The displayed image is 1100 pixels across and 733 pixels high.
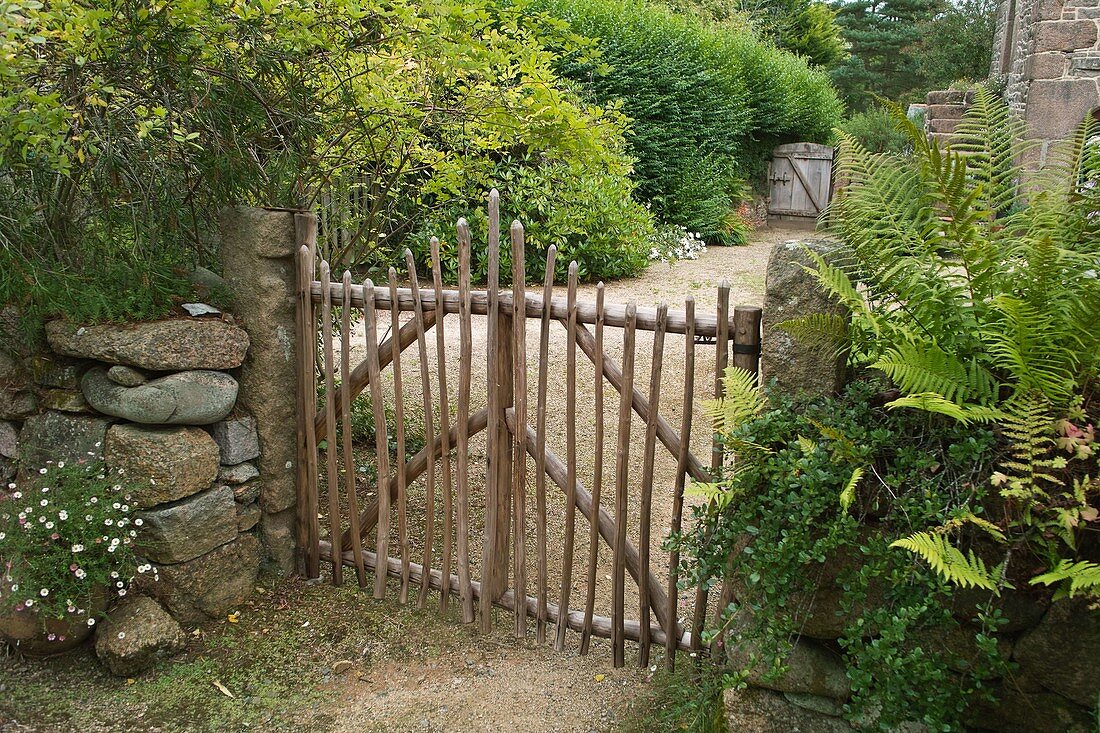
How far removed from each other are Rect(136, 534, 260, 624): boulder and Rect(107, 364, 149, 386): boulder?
811mm

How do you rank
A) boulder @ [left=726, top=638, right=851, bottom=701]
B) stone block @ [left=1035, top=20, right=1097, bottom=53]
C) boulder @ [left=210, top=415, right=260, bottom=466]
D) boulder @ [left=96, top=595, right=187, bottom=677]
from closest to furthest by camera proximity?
boulder @ [left=726, top=638, right=851, bottom=701] < boulder @ [left=96, top=595, right=187, bottom=677] < boulder @ [left=210, top=415, right=260, bottom=466] < stone block @ [left=1035, top=20, right=1097, bottom=53]

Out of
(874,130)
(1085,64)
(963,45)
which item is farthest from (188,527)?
(963,45)

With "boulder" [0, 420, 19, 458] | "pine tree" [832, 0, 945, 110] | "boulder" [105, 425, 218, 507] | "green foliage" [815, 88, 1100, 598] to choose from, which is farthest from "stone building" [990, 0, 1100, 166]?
"pine tree" [832, 0, 945, 110]

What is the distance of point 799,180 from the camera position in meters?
18.6

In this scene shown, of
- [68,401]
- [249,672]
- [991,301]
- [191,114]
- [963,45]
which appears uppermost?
[963,45]

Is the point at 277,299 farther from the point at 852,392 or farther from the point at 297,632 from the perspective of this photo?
the point at 852,392

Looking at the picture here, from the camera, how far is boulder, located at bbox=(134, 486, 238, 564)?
3.46 m

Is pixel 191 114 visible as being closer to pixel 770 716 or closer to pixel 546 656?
pixel 546 656

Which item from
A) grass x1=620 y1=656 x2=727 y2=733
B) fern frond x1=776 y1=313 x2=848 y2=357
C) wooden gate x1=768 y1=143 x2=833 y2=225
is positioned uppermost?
wooden gate x1=768 y1=143 x2=833 y2=225

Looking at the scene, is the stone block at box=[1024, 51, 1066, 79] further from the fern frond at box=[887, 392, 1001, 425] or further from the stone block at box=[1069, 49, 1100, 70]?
the fern frond at box=[887, 392, 1001, 425]

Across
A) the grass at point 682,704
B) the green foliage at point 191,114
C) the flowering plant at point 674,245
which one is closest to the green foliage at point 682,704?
the grass at point 682,704

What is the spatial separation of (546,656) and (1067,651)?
2.00 metres

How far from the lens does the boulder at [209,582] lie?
3.57 metres

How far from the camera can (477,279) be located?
31.4ft
